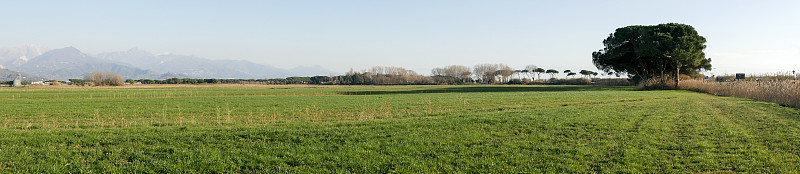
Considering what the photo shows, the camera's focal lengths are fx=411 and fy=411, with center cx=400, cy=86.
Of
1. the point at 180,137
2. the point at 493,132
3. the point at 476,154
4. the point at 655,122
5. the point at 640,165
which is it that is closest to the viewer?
the point at 640,165

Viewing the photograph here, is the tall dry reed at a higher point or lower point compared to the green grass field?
higher

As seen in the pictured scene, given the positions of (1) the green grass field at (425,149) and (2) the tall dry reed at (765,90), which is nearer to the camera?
(1) the green grass field at (425,149)

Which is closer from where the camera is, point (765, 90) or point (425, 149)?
point (425, 149)

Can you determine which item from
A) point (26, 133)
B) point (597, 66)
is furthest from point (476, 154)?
point (597, 66)

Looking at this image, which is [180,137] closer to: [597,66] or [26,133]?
[26,133]

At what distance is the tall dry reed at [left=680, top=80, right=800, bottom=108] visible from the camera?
2656 centimetres

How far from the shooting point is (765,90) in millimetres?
32562

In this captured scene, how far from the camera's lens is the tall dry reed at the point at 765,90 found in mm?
26558

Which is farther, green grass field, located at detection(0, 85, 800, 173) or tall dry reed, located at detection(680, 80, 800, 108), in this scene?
tall dry reed, located at detection(680, 80, 800, 108)

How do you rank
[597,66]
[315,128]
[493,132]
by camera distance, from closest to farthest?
[493,132], [315,128], [597,66]

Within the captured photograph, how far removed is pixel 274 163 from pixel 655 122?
14.8 meters

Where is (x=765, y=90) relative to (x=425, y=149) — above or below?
above

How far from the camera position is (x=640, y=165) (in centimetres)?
888

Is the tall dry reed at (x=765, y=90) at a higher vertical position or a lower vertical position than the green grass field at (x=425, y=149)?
higher
